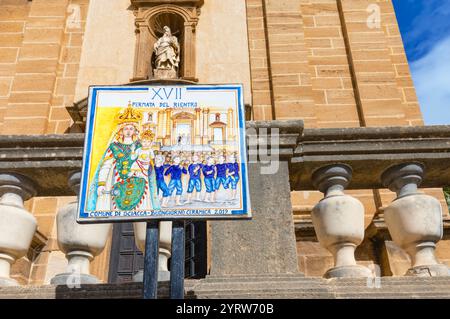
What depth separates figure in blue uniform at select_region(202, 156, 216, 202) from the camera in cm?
220

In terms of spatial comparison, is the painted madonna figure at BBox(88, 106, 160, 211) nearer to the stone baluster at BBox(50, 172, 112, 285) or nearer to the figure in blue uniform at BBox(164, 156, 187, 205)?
the figure in blue uniform at BBox(164, 156, 187, 205)

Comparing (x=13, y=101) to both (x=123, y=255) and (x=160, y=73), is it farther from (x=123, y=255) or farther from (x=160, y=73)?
(x=123, y=255)

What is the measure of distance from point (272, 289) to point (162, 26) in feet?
25.7

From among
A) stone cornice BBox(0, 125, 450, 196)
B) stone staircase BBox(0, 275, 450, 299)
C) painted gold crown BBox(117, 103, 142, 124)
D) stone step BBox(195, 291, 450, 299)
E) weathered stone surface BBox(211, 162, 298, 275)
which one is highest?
stone cornice BBox(0, 125, 450, 196)

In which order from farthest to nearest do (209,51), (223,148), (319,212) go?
(209,51) < (319,212) < (223,148)

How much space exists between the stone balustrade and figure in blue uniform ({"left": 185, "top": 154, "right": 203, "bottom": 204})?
0.47 metres

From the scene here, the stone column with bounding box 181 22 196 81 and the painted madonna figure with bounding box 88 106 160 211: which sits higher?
the stone column with bounding box 181 22 196 81

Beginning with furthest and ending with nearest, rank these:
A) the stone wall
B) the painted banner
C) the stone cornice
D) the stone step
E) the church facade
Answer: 1. the stone wall
2. the church facade
3. the stone cornice
4. the stone step
5. the painted banner

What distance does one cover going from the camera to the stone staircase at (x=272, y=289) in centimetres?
231

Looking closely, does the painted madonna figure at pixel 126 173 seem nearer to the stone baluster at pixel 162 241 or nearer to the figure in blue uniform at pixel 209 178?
the figure in blue uniform at pixel 209 178

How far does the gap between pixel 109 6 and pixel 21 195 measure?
6.93 metres

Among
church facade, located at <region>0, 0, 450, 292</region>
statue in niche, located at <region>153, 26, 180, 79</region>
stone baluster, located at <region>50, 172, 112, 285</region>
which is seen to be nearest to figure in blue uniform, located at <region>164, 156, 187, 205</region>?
stone baluster, located at <region>50, 172, 112, 285</region>

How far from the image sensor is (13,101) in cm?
780
